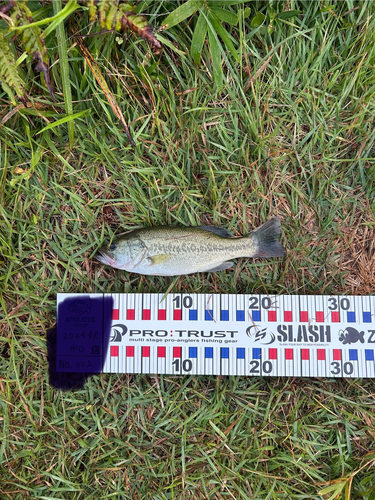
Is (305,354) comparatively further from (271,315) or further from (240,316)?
(240,316)

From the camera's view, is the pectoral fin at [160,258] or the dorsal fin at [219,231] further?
the dorsal fin at [219,231]

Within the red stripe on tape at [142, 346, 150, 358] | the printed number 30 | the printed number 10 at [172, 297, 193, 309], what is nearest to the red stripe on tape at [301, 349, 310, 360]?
the printed number 30

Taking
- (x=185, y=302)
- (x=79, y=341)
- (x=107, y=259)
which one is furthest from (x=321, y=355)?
(x=79, y=341)

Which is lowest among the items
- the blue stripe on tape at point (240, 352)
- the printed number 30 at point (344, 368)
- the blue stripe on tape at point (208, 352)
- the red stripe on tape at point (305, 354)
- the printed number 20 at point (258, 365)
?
the printed number 30 at point (344, 368)

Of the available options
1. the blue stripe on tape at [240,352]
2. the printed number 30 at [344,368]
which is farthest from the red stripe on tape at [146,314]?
the printed number 30 at [344,368]

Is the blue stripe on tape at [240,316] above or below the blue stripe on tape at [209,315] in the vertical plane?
below

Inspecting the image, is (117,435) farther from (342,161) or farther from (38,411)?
(342,161)

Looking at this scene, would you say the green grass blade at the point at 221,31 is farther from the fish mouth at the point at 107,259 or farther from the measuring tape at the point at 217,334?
the measuring tape at the point at 217,334
